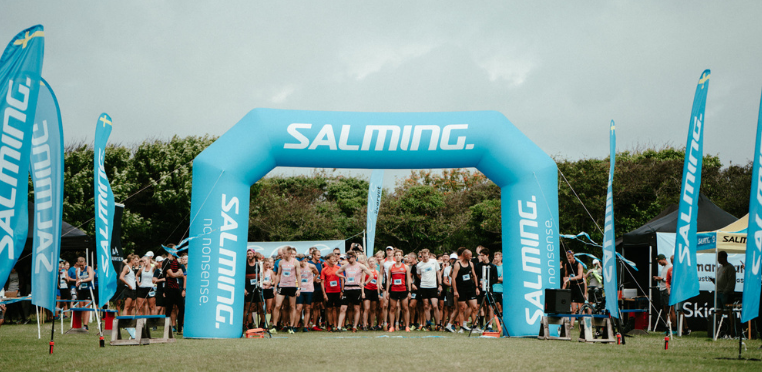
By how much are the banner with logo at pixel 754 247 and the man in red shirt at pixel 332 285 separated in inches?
290

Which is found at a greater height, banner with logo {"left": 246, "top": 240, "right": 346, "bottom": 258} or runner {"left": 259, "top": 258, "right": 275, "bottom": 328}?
banner with logo {"left": 246, "top": 240, "right": 346, "bottom": 258}

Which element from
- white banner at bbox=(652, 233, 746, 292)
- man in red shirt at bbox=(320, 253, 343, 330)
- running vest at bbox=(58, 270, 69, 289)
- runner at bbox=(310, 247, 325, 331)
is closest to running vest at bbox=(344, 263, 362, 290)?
man in red shirt at bbox=(320, 253, 343, 330)

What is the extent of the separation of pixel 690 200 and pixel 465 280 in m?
5.17

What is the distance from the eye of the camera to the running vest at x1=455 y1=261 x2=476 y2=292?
41.3 feet

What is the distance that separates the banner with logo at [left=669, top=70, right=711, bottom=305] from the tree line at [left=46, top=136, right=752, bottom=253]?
16555 millimetres

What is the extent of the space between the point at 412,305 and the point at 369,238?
261 inches

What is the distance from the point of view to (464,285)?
1262 centimetres

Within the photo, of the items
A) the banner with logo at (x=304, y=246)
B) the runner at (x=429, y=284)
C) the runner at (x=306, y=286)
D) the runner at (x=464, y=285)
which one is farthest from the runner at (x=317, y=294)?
the banner with logo at (x=304, y=246)

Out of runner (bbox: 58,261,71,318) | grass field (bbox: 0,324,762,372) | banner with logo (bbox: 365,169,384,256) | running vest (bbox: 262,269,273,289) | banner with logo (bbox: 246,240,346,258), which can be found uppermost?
banner with logo (bbox: 365,169,384,256)

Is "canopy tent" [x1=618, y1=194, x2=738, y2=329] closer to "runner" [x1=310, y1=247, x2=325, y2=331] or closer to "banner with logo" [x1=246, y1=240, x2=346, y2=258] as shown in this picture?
"runner" [x1=310, y1=247, x2=325, y2=331]

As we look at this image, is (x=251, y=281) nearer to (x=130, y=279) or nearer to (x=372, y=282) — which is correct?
(x=372, y=282)

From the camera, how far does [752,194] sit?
7.07 metres

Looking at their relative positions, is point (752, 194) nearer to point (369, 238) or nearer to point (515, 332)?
point (515, 332)

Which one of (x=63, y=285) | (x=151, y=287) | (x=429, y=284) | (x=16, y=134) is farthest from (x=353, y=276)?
(x=16, y=134)
